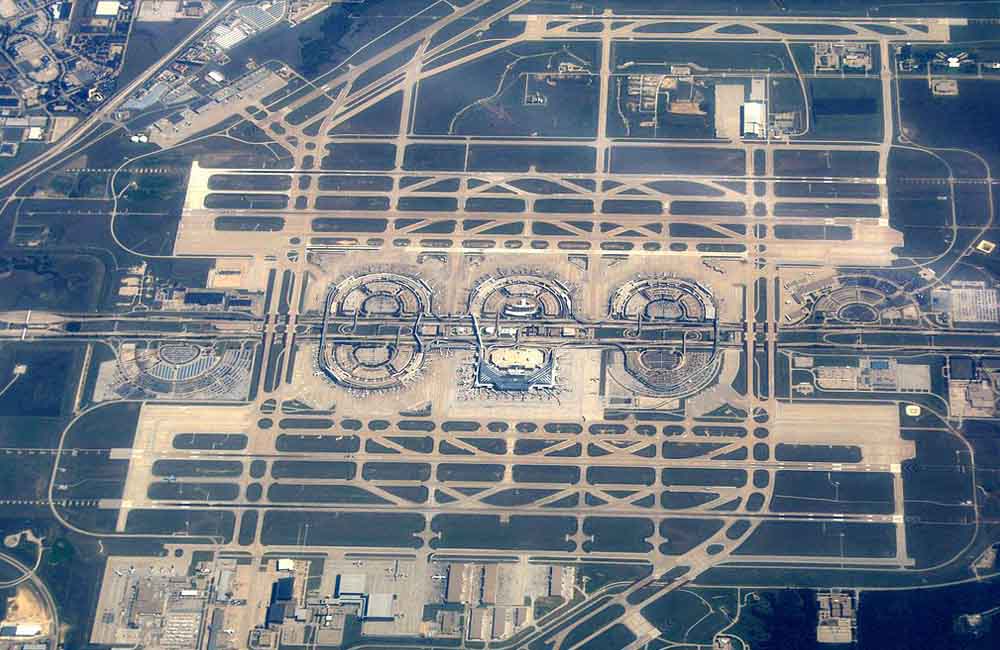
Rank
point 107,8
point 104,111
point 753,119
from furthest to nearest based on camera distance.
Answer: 1. point 107,8
2. point 104,111
3. point 753,119

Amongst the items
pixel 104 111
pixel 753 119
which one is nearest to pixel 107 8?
pixel 104 111

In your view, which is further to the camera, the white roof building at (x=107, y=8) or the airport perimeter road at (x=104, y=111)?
the white roof building at (x=107, y=8)

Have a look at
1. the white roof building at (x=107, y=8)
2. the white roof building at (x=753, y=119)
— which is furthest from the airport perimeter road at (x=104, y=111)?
the white roof building at (x=753, y=119)

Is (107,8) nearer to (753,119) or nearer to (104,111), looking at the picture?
(104,111)

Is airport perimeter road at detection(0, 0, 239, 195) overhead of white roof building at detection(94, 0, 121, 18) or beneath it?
beneath

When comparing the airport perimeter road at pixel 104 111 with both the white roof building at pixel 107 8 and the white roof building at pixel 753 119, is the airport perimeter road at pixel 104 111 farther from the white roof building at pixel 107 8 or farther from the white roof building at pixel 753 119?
the white roof building at pixel 753 119

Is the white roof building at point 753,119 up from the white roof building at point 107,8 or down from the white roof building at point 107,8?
down

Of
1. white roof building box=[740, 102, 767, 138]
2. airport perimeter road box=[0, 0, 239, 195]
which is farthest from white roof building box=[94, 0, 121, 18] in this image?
white roof building box=[740, 102, 767, 138]

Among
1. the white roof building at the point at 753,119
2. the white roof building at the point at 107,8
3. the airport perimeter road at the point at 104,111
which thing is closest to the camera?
the white roof building at the point at 753,119

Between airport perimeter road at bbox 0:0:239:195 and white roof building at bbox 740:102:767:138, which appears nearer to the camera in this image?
white roof building at bbox 740:102:767:138

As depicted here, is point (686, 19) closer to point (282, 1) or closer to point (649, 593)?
point (282, 1)

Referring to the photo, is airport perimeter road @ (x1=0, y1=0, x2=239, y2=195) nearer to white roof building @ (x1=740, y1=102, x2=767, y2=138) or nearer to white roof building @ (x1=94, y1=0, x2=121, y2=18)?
white roof building @ (x1=94, y1=0, x2=121, y2=18)
